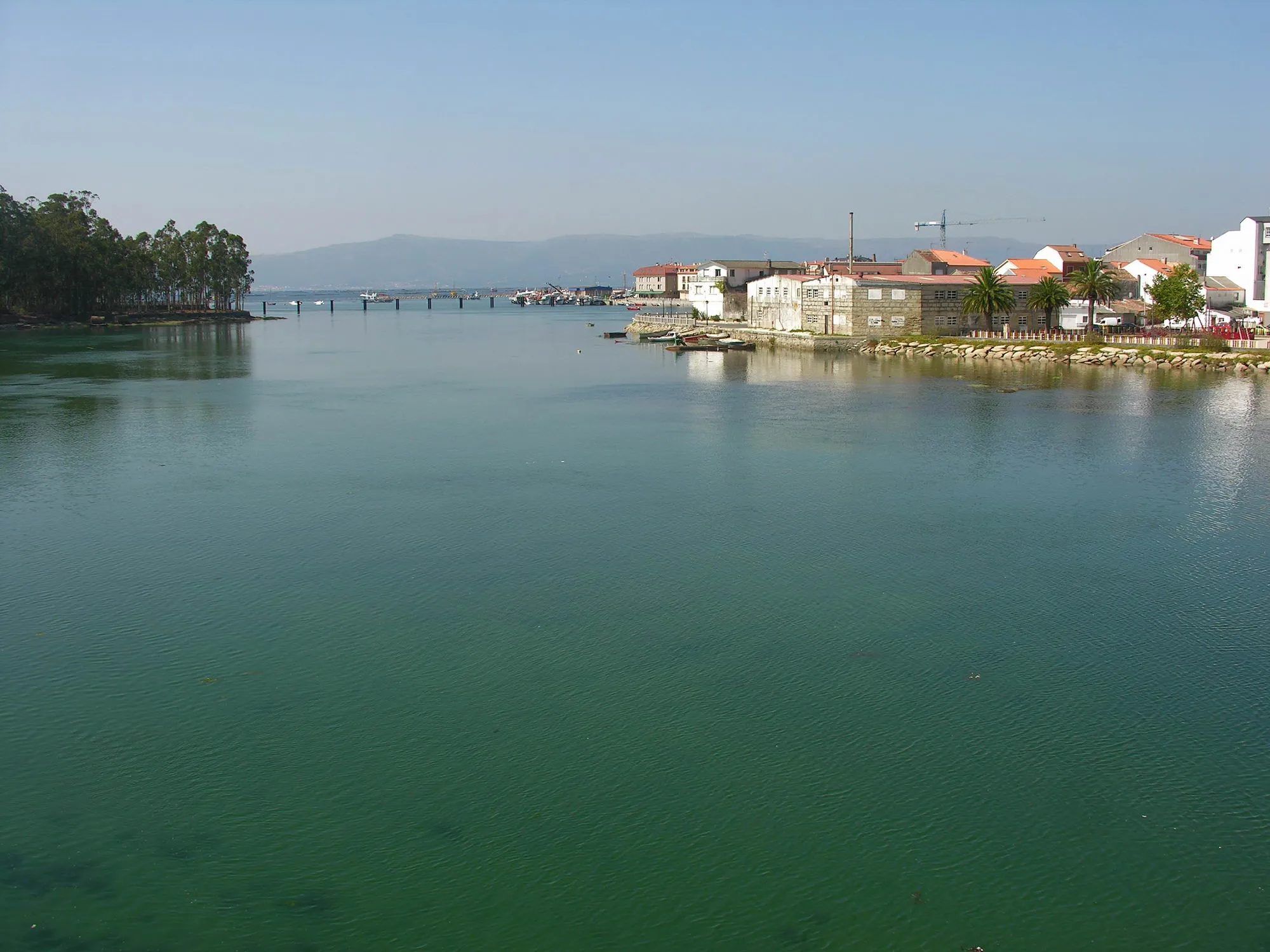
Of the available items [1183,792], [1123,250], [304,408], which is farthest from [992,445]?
[1123,250]

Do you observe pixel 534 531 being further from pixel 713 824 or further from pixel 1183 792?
pixel 1183 792

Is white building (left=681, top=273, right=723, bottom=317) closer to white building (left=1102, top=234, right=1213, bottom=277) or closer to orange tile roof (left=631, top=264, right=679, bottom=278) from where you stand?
white building (left=1102, top=234, right=1213, bottom=277)

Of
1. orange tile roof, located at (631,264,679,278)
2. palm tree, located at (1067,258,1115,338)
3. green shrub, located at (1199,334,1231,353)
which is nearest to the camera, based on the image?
green shrub, located at (1199,334,1231,353)

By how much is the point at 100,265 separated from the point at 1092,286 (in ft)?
170

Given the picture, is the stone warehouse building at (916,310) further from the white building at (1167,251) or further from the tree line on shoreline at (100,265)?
the tree line on shoreline at (100,265)

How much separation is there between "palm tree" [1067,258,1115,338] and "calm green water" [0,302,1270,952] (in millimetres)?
23732

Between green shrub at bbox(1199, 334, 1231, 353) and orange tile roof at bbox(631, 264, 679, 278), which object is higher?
orange tile roof at bbox(631, 264, 679, 278)

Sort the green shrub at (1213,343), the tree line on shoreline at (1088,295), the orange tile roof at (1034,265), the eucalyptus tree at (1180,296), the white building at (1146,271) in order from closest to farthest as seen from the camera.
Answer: the green shrub at (1213,343) → the eucalyptus tree at (1180,296) → the tree line on shoreline at (1088,295) → the white building at (1146,271) → the orange tile roof at (1034,265)

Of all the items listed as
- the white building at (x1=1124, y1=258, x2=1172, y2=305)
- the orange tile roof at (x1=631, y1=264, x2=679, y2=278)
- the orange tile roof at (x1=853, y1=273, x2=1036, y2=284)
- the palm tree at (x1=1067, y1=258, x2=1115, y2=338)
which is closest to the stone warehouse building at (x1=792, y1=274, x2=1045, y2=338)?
the orange tile roof at (x1=853, y1=273, x2=1036, y2=284)

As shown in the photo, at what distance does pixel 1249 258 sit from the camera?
41500 mm

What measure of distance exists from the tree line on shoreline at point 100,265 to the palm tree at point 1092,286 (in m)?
50.2

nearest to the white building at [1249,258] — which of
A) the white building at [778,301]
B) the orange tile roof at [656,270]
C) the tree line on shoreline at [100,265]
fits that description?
the white building at [778,301]

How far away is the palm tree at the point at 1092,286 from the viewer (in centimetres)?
4094

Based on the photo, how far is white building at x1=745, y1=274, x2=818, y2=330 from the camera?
4803 centimetres
